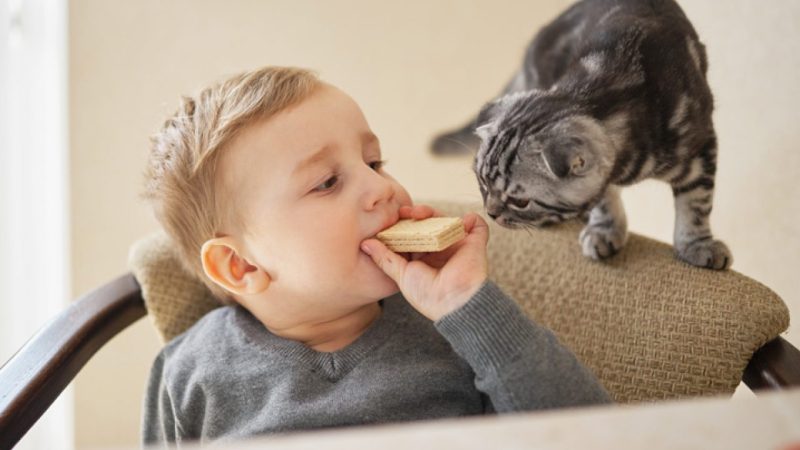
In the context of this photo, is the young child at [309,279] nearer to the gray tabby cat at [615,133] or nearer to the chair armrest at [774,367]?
the gray tabby cat at [615,133]

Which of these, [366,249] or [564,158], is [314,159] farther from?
[564,158]

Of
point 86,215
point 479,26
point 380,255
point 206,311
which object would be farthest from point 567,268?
point 86,215

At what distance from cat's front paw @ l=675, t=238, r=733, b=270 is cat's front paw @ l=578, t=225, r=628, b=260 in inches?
3.4

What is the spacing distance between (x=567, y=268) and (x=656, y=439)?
0.62m

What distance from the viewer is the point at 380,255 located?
0.81m

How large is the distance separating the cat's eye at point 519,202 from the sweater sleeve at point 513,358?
0.21 metres

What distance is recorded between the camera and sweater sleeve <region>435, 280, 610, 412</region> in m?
0.71

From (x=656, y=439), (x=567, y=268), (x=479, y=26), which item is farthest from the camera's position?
(x=479, y=26)

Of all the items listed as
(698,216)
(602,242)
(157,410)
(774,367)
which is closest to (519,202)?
(602,242)

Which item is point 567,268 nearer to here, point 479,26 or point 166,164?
point 166,164

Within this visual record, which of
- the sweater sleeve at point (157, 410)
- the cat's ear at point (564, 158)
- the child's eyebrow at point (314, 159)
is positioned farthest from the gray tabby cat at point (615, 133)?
the sweater sleeve at point (157, 410)

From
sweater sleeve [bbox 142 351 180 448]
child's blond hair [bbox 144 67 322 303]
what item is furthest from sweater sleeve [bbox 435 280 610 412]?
sweater sleeve [bbox 142 351 180 448]

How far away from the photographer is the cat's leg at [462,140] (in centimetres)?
127

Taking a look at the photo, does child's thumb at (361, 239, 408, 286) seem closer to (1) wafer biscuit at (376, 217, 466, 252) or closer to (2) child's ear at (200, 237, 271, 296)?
(1) wafer biscuit at (376, 217, 466, 252)
